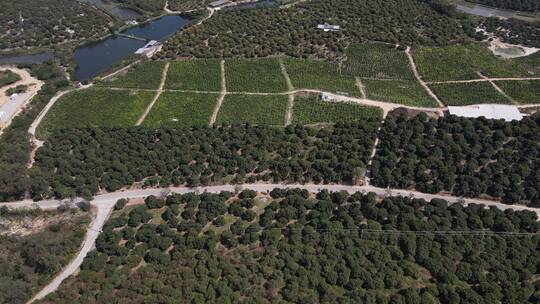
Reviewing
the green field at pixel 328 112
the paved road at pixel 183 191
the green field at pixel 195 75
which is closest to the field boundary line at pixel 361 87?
the green field at pixel 328 112

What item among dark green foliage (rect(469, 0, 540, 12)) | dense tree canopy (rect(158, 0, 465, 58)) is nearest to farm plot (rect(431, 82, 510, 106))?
dense tree canopy (rect(158, 0, 465, 58))

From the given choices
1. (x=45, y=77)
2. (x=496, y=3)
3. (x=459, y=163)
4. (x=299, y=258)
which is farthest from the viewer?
(x=496, y=3)

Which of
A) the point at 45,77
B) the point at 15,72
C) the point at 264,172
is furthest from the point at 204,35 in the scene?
the point at 264,172

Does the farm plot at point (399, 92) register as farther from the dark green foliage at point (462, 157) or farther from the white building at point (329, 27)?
the white building at point (329, 27)

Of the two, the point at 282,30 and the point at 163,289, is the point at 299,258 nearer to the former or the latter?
the point at 163,289

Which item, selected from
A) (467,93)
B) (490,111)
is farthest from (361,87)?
(490,111)

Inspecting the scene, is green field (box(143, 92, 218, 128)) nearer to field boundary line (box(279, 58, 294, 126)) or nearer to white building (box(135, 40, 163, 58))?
field boundary line (box(279, 58, 294, 126))
